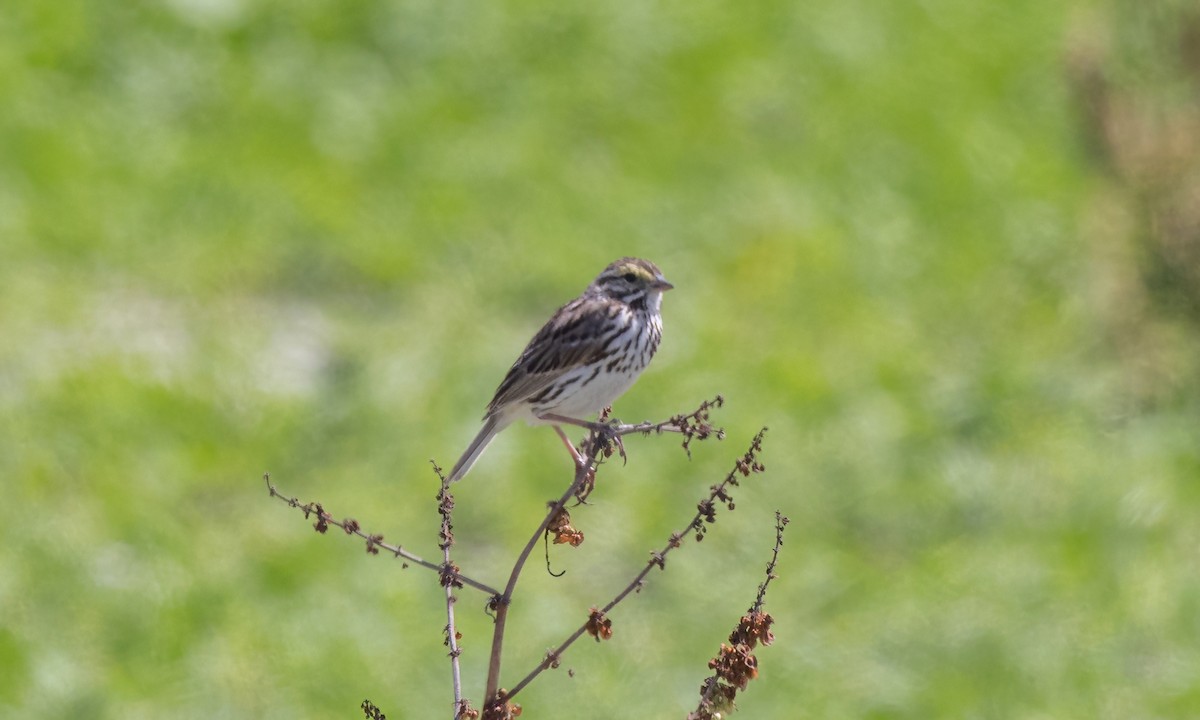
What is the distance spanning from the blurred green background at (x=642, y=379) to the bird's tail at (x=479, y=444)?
2909 millimetres

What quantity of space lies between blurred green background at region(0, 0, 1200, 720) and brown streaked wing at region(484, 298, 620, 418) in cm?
307

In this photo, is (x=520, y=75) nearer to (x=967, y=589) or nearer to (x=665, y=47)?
(x=665, y=47)

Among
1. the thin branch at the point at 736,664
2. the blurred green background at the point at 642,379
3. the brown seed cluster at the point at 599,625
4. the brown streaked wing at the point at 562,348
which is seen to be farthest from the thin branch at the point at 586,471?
the blurred green background at the point at 642,379

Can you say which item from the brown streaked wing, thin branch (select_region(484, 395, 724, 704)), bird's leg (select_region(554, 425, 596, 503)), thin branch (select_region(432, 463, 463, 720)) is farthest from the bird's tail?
thin branch (select_region(432, 463, 463, 720))

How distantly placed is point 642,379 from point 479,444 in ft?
18.5

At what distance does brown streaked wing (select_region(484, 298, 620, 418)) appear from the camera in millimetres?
6500

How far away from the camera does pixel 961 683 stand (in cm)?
990

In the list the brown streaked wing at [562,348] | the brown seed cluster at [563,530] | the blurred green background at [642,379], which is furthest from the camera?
the blurred green background at [642,379]

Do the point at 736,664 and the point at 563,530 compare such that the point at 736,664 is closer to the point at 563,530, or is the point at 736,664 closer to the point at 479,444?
the point at 563,530

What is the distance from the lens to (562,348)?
6.54 meters

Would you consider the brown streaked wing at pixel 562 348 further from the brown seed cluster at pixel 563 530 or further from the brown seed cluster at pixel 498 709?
the brown seed cluster at pixel 498 709

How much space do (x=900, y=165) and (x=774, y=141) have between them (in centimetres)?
103

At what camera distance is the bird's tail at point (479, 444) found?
5984 millimetres

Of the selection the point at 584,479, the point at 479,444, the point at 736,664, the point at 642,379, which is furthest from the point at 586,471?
the point at 642,379
